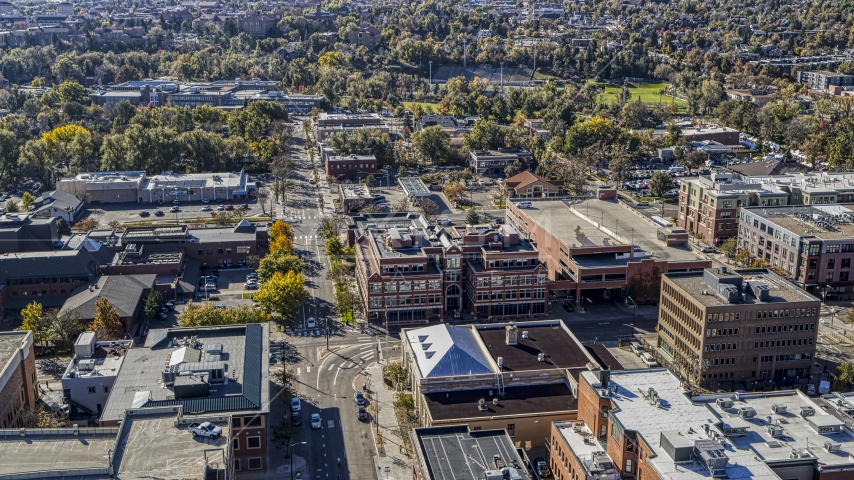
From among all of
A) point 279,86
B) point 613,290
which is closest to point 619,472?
point 613,290

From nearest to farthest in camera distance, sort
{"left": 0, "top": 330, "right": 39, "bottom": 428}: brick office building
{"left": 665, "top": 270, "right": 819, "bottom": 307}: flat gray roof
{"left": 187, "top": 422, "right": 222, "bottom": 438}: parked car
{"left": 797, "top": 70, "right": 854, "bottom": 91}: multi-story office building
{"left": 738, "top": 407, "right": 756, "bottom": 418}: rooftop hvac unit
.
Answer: {"left": 187, "top": 422, "right": 222, "bottom": 438}: parked car < {"left": 738, "top": 407, "right": 756, "bottom": 418}: rooftop hvac unit < {"left": 0, "top": 330, "right": 39, "bottom": 428}: brick office building < {"left": 665, "top": 270, "right": 819, "bottom": 307}: flat gray roof < {"left": 797, "top": 70, "right": 854, "bottom": 91}: multi-story office building

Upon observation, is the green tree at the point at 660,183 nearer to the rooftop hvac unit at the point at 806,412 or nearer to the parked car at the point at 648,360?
the parked car at the point at 648,360

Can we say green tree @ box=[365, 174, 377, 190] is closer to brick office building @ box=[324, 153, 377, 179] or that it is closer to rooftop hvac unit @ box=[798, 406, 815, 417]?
brick office building @ box=[324, 153, 377, 179]

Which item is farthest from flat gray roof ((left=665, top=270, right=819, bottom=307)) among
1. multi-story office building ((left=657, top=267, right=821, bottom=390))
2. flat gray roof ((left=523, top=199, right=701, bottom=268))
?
flat gray roof ((left=523, top=199, right=701, bottom=268))

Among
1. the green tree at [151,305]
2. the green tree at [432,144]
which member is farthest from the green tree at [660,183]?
the green tree at [151,305]

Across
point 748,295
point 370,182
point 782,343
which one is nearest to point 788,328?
point 782,343
